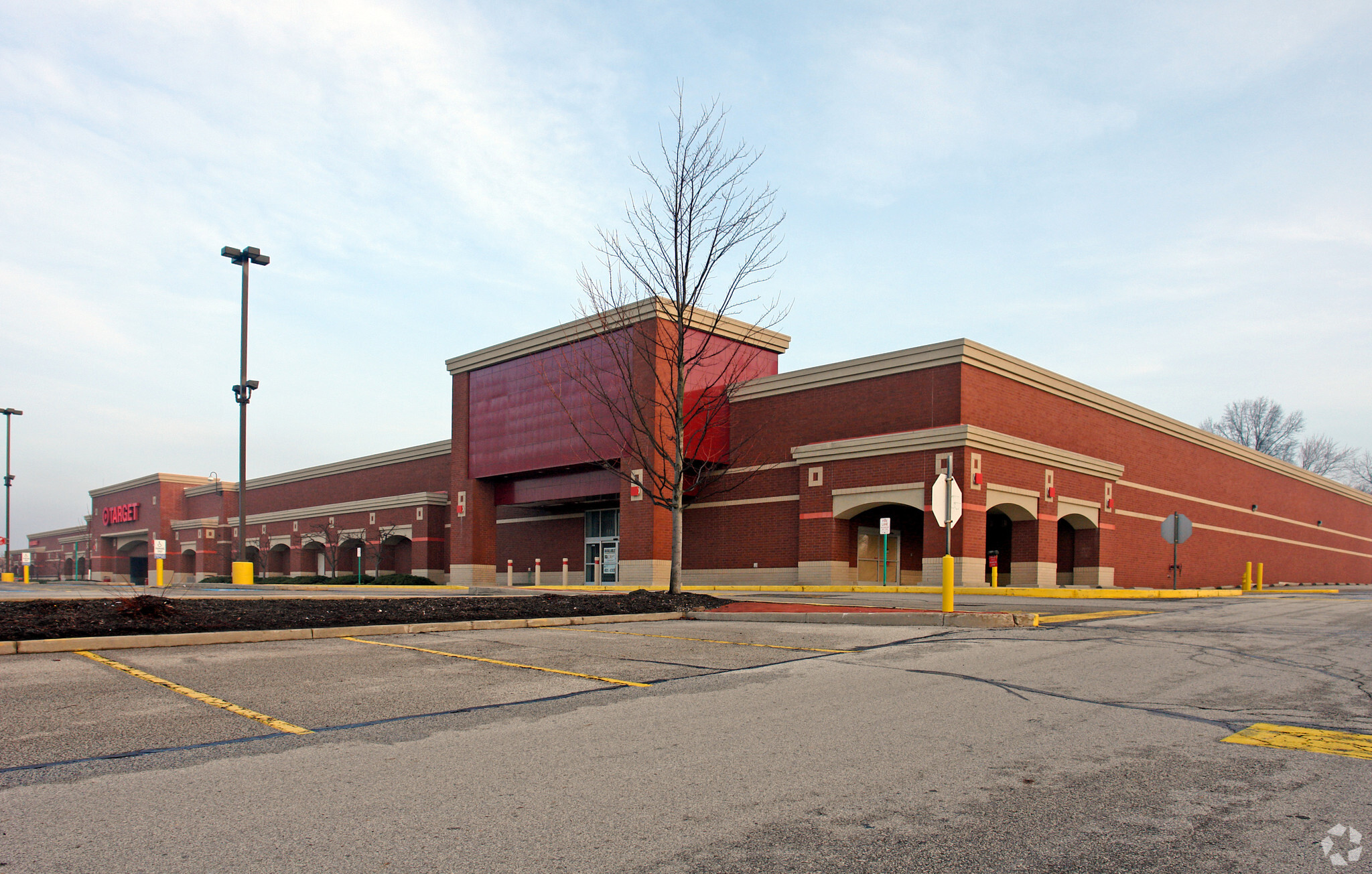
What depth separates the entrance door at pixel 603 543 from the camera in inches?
1677

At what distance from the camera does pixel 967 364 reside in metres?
31.4

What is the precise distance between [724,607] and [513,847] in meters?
13.4

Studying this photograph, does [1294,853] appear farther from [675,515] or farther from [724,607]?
[675,515]

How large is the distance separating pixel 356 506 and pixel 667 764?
5430cm

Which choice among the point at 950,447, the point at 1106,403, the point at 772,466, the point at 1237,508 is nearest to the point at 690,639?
the point at 950,447

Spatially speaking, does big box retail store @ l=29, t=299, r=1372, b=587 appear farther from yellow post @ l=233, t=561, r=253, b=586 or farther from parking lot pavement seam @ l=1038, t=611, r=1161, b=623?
yellow post @ l=233, t=561, r=253, b=586

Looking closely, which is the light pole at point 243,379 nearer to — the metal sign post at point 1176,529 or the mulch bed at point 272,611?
the mulch bed at point 272,611

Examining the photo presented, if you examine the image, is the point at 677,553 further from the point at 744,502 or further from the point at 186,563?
the point at 186,563

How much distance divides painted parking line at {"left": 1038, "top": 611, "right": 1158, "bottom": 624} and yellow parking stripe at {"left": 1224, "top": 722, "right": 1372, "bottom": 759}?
850 centimetres

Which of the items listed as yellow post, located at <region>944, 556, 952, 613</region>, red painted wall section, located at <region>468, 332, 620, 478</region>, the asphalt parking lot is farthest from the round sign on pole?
red painted wall section, located at <region>468, 332, 620, 478</region>

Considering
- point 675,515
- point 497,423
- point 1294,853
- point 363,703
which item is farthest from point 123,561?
point 1294,853

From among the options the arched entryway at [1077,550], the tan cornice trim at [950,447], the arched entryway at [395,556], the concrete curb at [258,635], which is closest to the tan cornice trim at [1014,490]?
the tan cornice trim at [950,447]

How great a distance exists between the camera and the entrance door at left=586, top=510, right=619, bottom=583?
42.6 m

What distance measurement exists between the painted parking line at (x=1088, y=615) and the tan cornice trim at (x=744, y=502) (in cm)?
1846
